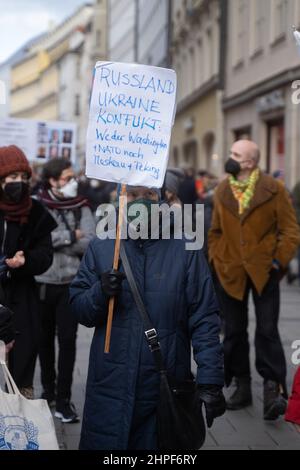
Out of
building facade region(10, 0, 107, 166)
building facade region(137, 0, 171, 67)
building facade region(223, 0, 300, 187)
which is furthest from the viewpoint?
building facade region(10, 0, 107, 166)

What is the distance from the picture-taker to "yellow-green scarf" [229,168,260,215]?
7.13 metres

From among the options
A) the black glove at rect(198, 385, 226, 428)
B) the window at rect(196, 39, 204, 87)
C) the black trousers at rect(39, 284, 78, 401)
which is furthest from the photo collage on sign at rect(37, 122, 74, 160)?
the window at rect(196, 39, 204, 87)

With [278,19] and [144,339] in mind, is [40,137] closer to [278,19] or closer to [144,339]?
[144,339]

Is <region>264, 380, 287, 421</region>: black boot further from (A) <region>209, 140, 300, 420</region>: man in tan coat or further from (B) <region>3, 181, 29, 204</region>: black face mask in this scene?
(B) <region>3, 181, 29, 204</region>: black face mask

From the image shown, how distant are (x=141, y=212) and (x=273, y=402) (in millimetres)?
2895

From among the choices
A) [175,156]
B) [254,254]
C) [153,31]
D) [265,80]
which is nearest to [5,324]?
[254,254]

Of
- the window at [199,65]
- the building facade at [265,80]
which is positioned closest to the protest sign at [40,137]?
the building facade at [265,80]

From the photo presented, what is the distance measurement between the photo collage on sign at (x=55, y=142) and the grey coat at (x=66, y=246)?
12.6 ft

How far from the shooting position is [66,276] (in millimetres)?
7027

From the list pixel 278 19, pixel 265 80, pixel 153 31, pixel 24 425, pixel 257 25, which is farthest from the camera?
pixel 153 31

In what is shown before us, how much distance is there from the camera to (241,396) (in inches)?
286

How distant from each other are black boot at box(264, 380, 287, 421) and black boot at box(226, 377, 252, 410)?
0.93 ft

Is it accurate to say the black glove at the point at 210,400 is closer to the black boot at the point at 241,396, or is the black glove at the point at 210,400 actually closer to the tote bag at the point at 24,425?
the tote bag at the point at 24,425

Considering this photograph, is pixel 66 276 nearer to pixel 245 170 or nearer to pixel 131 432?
pixel 245 170
